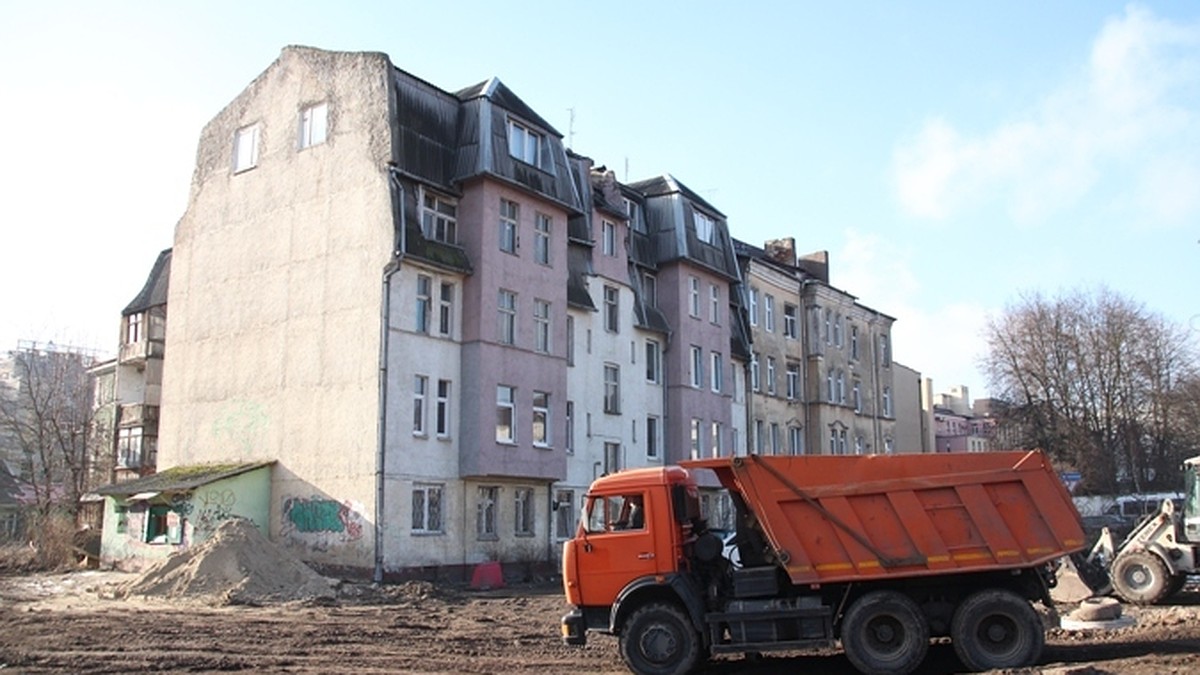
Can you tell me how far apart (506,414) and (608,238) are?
9752 mm

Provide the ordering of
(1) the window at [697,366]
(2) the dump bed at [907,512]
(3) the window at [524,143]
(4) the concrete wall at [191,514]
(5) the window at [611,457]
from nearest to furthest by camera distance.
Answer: (2) the dump bed at [907,512], (4) the concrete wall at [191,514], (3) the window at [524,143], (5) the window at [611,457], (1) the window at [697,366]

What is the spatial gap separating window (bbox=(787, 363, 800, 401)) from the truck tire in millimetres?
35512

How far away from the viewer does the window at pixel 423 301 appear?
28.5m

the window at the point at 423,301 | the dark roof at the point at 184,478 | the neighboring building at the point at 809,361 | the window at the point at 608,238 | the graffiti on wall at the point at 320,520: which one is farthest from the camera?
the neighboring building at the point at 809,361

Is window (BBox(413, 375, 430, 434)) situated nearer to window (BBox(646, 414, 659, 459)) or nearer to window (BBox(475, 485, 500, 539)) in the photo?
window (BBox(475, 485, 500, 539))

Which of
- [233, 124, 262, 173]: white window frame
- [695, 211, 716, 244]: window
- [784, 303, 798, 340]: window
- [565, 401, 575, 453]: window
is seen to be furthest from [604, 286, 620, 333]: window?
[784, 303, 798, 340]: window

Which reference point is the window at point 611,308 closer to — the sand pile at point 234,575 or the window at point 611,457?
the window at point 611,457

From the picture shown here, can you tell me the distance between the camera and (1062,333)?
201ft

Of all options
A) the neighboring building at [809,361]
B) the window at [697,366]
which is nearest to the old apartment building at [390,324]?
the window at [697,366]

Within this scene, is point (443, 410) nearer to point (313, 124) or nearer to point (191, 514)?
point (191, 514)

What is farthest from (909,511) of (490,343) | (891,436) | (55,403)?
(891,436)

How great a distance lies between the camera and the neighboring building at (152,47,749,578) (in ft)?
91.1

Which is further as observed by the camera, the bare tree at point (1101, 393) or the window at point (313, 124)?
the bare tree at point (1101, 393)

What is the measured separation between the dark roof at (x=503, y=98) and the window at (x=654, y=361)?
9640mm
